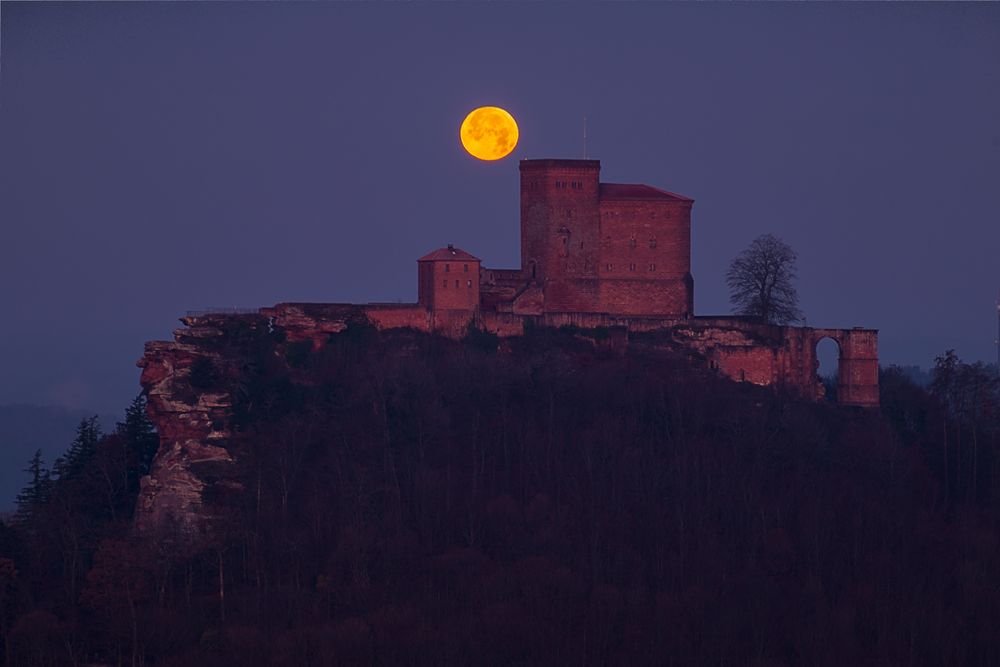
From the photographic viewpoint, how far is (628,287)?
2798 inches

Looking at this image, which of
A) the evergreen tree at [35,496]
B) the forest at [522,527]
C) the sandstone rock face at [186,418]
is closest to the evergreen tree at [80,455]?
the forest at [522,527]

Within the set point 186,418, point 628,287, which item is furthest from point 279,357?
point 628,287

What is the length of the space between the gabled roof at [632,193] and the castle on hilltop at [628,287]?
0.07 meters

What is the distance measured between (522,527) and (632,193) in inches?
608

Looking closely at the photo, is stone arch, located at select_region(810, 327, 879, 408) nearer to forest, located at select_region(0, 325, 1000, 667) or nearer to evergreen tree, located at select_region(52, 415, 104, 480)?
forest, located at select_region(0, 325, 1000, 667)

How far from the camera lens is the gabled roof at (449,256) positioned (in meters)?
67.4

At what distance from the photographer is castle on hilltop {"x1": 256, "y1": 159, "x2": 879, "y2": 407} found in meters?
69.6

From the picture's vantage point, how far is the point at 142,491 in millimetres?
63938

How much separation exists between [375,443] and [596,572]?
8815 millimetres

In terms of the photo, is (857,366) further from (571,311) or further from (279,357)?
(279,357)

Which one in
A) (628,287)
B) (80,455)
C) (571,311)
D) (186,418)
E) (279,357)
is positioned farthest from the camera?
(628,287)

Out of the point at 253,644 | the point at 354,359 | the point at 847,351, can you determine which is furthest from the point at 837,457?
the point at 253,644

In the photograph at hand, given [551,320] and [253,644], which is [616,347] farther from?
[253,644]

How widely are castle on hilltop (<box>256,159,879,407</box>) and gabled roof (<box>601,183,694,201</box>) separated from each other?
0.07 meters
